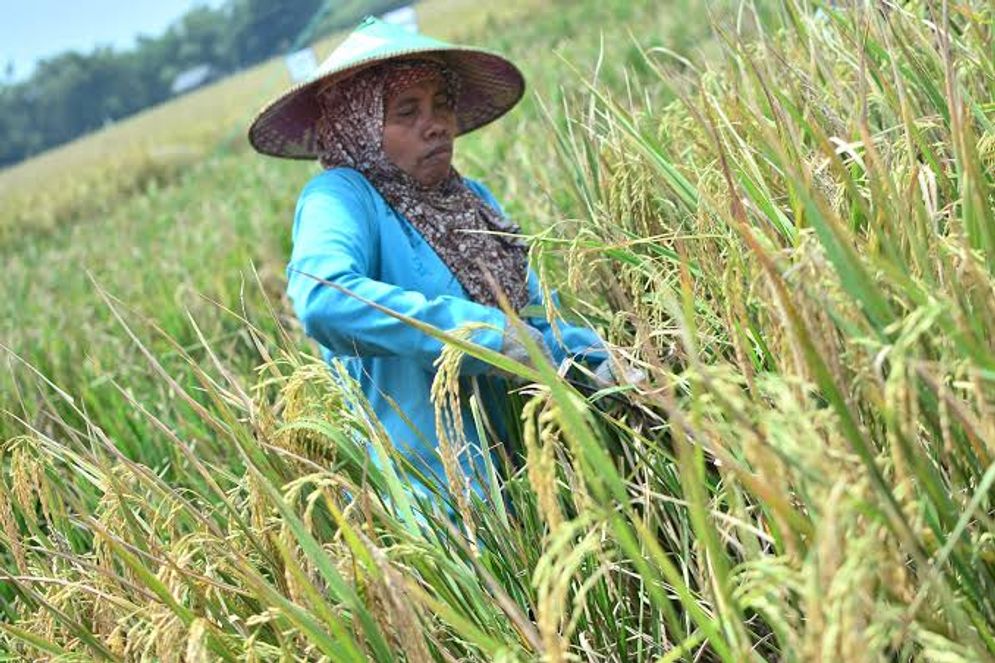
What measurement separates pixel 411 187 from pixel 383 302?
411 mm

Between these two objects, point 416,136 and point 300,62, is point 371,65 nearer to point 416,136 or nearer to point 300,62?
point 416,136

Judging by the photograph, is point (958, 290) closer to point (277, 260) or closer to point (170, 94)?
point (277, 260)

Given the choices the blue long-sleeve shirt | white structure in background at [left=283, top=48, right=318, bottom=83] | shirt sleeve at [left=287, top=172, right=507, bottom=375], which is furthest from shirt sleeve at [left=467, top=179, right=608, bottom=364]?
white structure in background at [left=283, top=48, right=318, bottom=83]

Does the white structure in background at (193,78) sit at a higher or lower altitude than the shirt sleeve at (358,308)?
lower

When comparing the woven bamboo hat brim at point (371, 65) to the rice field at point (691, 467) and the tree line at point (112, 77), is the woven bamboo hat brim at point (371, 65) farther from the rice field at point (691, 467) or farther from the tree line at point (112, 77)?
the tree line at point (112, 77)

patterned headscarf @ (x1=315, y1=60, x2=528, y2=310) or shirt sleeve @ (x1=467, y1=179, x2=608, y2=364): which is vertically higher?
patterned headscarf @ (x1=315, y1=60, x2=528, y2=310)

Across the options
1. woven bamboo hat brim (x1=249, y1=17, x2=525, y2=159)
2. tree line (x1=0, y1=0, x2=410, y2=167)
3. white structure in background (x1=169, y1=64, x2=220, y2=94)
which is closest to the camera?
woven bamboo hat brim (x1=249, y1=17, x2=525, y2=159)

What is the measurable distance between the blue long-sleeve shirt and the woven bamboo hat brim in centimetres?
19

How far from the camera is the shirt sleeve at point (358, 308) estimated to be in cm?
155

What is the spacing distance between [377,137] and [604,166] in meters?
0.41

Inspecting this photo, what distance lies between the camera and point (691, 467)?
0.72 meters

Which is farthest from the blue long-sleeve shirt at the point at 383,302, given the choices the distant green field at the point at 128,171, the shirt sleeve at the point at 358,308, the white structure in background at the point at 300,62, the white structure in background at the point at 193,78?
the white structure in background at the point at 193,78

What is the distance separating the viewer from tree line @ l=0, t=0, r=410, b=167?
56.9m

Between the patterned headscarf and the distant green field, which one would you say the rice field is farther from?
the distant green field
